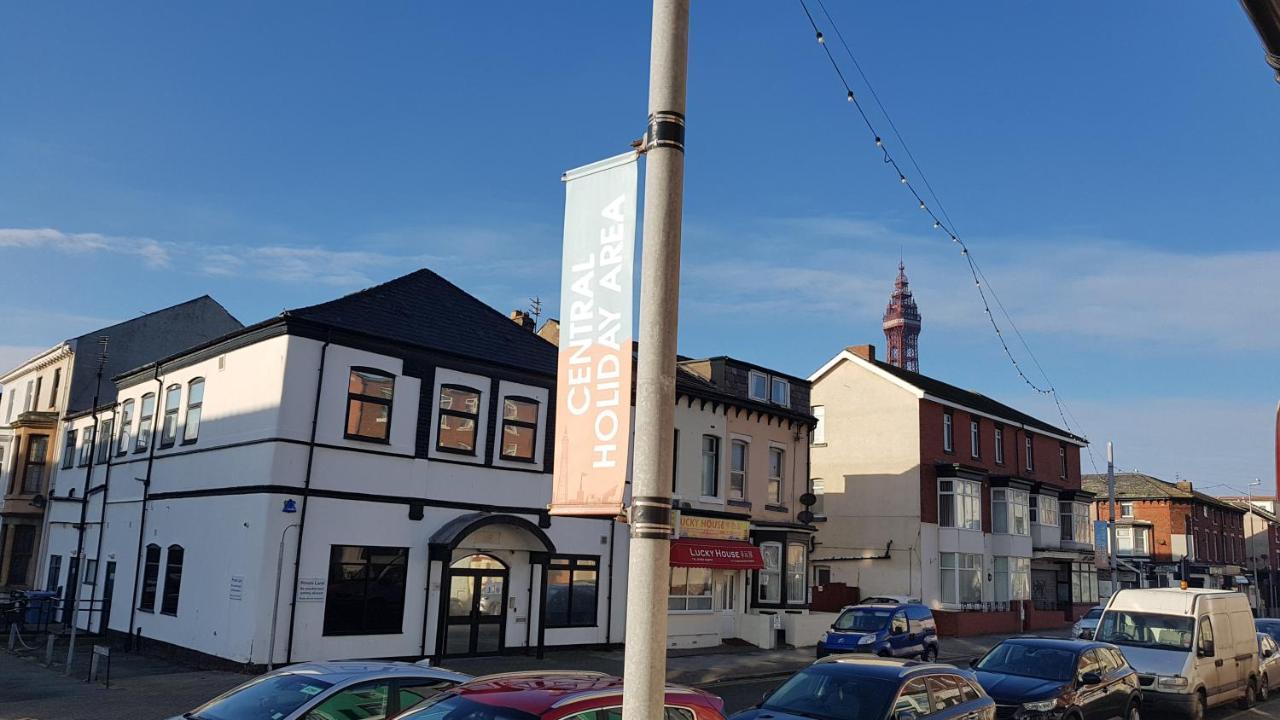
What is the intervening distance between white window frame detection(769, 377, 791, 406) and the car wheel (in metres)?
16.3

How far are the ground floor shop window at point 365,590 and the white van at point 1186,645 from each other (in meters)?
15.1

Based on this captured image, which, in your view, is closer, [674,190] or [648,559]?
[648,559]

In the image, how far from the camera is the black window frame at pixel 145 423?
84.5 feet

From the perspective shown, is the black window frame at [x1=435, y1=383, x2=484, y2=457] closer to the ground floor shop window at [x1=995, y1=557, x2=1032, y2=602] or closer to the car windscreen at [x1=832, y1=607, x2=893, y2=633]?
the car windscreen at [x1=832, y1=607, x2=893, y2=633]

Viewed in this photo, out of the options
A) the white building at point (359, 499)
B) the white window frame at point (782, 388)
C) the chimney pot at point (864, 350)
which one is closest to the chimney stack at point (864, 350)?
the chimney pot at point (864, 350)

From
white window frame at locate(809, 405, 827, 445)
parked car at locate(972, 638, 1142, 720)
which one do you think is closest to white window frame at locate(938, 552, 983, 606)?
white window frame at locate(809, 405, 827, 445)

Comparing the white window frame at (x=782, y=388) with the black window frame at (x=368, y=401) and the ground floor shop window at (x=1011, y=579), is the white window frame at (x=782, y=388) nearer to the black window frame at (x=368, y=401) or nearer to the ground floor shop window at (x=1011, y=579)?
the black window frame at (x=368, y=401)

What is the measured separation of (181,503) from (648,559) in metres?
22.3

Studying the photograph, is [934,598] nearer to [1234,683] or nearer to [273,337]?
[1234,683]

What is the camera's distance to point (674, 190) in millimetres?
4617

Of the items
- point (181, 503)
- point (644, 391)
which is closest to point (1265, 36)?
point (644, 391)

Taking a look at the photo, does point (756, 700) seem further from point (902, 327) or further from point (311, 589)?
point (902, 327)

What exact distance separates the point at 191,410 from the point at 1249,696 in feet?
84.0

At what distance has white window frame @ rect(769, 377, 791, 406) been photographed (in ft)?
109
